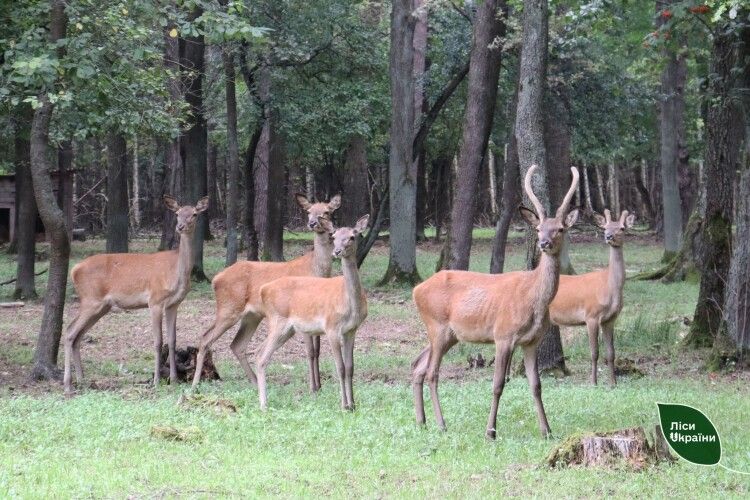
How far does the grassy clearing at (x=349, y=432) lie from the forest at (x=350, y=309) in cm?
3

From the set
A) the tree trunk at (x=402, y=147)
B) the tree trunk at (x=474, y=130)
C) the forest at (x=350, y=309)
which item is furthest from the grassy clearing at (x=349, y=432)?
the tree trunk at (x=402, y=147)

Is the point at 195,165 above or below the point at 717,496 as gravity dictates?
above

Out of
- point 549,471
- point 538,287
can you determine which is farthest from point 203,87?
point 549,471

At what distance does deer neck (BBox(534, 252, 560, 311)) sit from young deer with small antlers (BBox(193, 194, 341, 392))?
335 cm

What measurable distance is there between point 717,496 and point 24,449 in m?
4.53

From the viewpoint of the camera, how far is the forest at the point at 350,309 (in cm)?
721

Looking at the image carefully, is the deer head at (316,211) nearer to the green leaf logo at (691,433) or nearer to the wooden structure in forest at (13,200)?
the green leaf logo at (691,433)

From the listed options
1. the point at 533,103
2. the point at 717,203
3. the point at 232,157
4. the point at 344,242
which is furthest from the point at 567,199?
the point at 232,157

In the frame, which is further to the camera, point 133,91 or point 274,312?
point 133,91

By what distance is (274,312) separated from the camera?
10688mm

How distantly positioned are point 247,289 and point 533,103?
11.5 ft

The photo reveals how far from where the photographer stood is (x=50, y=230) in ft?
37.5

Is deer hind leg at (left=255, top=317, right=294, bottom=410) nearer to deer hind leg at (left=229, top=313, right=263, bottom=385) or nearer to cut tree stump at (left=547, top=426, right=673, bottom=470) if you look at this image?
deer hind leg at (left=229, top=313, right=263, bottom=385)

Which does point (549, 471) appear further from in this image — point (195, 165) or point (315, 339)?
point (195, 165)
